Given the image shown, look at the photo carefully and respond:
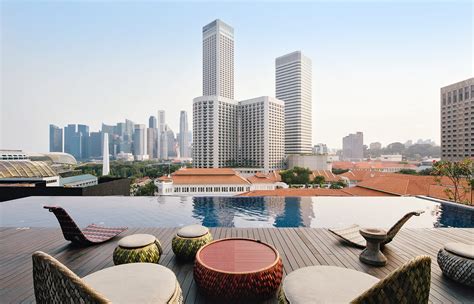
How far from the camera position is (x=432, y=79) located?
899cm

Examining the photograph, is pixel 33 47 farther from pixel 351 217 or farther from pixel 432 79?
pixel 432 79

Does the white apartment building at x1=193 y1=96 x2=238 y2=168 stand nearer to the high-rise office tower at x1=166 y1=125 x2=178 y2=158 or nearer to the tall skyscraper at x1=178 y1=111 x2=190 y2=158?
the high-rise office tower at x1=166 y1=125 x2=178 y2=158

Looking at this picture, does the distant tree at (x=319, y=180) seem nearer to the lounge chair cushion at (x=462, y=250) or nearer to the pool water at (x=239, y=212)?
the pool water at (x=239, y=212)

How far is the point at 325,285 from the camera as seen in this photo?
164 centimetres

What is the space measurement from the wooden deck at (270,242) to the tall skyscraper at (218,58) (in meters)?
94.2

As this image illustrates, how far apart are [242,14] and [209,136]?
5108cm

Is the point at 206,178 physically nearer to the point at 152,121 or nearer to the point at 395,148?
the point at 395,148

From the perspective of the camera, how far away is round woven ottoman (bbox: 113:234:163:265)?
276 centimetres

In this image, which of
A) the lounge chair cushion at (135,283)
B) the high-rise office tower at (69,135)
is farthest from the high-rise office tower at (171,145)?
the lounge chair cushion at (135,283)

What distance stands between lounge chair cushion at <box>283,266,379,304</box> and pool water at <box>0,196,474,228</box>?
4683 mm

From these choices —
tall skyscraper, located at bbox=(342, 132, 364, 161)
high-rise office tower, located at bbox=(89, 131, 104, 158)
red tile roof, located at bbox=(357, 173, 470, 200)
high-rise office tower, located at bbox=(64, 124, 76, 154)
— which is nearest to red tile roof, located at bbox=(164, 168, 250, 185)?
red tile roof, located at bbox=(357, 173, 470, 200)

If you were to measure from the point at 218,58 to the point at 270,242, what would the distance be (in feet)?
326

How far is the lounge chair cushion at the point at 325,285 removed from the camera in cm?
152

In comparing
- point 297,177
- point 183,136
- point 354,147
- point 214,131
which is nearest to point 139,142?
point 183,136
